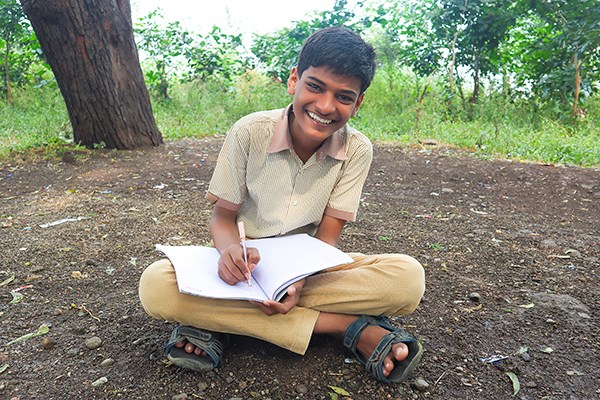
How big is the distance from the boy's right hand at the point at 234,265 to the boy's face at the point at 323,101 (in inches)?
19.0

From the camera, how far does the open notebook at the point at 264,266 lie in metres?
1.62

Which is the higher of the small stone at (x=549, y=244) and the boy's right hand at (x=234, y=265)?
the boy's right hand at (x=234, y=265)

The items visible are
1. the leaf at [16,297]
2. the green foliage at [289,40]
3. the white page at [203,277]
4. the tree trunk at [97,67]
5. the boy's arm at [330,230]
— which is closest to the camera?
the white page at [203,277]

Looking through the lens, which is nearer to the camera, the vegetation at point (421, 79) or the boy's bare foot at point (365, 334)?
the boy's bare foot at point (365, 334)

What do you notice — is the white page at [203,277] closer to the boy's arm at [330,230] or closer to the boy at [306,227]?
the boy at [306,227]

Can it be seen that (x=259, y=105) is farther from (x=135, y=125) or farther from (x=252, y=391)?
(x=252, y=391)

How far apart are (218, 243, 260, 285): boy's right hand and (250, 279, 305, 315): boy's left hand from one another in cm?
10

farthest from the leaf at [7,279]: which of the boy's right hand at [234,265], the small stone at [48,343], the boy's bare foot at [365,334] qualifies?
the boy's bare foot at [365,334]

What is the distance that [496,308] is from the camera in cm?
226

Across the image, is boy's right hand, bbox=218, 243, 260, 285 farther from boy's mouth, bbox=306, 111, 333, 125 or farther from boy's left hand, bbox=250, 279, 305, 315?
boy's mouth, bbox=306, 111, 333, 125

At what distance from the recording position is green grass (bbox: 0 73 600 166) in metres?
5.28

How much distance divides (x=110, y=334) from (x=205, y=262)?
497mm

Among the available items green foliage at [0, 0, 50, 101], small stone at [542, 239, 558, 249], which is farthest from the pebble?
green foliage at [0, 0, 50, 101]

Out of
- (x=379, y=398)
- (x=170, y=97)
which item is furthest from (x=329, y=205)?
(x=170, y=97)
